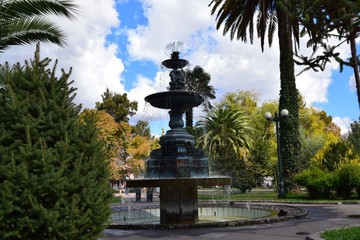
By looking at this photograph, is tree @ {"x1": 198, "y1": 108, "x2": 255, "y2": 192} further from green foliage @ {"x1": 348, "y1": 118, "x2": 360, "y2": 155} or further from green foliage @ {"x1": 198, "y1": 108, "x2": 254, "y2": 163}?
green foliage @ {"x1": 348, "y1": 118, "x2": 360, "y2": 155}

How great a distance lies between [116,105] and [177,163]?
3580cm

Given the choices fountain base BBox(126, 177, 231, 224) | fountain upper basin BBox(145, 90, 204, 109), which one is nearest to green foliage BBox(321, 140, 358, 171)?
fountain upper basin BBox(145, 90, 204, 109)

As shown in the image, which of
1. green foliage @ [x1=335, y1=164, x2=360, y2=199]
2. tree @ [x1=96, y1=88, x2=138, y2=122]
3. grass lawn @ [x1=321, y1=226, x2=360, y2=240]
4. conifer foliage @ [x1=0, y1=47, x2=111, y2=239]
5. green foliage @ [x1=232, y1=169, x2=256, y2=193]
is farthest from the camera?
tree @ [x1=96, y1=88, x2=138, y2=122]

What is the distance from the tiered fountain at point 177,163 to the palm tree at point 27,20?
145 inches

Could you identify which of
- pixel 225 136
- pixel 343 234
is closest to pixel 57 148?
pixel 343 234

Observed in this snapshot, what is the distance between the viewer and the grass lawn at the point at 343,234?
721cm

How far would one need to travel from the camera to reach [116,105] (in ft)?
154

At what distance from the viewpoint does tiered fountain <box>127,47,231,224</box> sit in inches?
425

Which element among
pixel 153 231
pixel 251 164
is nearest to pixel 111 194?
pixel 153 231

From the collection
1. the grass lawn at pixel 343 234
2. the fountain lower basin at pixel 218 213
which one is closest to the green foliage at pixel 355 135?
the fountain lower basin at pixel 218 213

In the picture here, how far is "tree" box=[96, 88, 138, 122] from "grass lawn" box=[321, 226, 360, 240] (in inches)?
1568

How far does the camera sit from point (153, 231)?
9.16 meters

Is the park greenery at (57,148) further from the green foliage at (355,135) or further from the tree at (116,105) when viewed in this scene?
the tree at (116,105)

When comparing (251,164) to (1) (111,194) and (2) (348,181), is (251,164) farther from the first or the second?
(1) (111,194)
